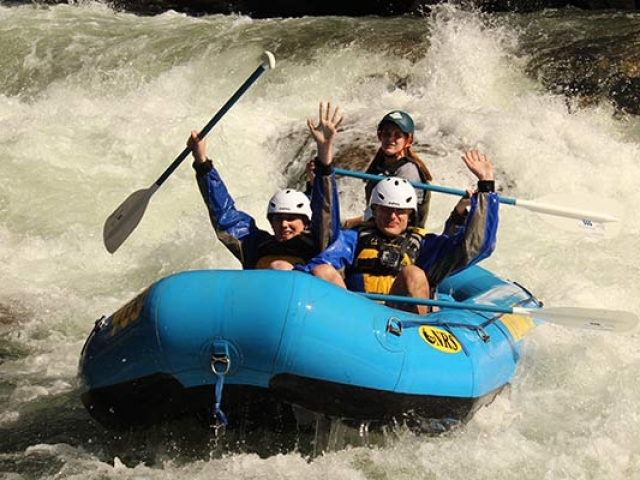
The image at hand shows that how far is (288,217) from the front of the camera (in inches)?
199

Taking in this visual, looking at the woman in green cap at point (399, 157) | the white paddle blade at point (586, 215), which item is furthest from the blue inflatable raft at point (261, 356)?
the woman in green cap at point (399, 157)

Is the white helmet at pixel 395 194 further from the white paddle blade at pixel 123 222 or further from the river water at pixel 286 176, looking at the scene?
the white paddle blade at pixel 123 222

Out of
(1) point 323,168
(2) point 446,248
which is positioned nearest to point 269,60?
(1) point 323,168

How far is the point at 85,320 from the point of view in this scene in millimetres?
6535

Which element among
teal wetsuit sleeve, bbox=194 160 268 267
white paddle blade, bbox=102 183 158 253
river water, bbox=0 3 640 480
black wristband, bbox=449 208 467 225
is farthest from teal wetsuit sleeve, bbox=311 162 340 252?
white paddle blade, bbox=102 183 158 253

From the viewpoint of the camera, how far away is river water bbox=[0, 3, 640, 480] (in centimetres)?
469

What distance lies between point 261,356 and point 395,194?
1318 millimetres

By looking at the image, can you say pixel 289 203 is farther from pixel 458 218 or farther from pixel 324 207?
pixel 458 218

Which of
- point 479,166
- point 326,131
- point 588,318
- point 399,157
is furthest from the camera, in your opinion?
point 399,157

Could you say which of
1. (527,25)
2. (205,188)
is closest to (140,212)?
(205,188)

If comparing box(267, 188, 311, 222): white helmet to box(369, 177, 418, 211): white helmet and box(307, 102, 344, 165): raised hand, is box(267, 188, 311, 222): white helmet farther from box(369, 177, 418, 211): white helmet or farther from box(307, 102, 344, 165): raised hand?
box(369, 177, 418, 211): white helmet

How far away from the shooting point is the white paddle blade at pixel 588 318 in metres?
4.88

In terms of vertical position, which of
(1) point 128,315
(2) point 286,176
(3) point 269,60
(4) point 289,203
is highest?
(3) point 269,60

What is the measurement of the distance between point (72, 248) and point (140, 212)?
232 centimetres
